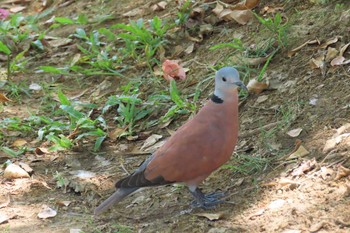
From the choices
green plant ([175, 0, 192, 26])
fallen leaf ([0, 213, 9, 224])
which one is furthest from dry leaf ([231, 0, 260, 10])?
fallen leaf ([0, 213, 9, 224])

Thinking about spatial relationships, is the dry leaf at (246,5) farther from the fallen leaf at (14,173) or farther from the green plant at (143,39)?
the fallen leaf at (14,173)

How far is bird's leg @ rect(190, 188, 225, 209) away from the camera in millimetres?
3865

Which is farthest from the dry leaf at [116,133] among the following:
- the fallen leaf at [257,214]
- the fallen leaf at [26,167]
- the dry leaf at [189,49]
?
the fallen leaf at [257,214]

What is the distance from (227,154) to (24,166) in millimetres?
1647

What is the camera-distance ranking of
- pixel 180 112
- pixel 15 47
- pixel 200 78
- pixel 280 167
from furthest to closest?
pixel 15 47
pixel 200 78
pixel 180 112
pixel 280 167

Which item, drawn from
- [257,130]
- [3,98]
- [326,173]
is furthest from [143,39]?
[326,173]

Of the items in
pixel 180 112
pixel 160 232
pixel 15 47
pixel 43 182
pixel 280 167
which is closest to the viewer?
pixel 160 232

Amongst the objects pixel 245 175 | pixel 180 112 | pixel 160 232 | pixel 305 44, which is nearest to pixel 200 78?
pixel 180 112

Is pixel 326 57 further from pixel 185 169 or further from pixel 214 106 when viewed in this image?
pixel 185 169

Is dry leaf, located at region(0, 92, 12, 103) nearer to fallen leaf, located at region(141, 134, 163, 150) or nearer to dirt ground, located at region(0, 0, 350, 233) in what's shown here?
dirt ground, located at region(0, 0, 350, 233)

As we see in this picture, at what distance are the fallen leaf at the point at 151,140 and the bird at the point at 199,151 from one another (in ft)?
3.07

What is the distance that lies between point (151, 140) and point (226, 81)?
1155 millimetres

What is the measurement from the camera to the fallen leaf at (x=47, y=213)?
413 centimetres

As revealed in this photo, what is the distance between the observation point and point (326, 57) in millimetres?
4758
